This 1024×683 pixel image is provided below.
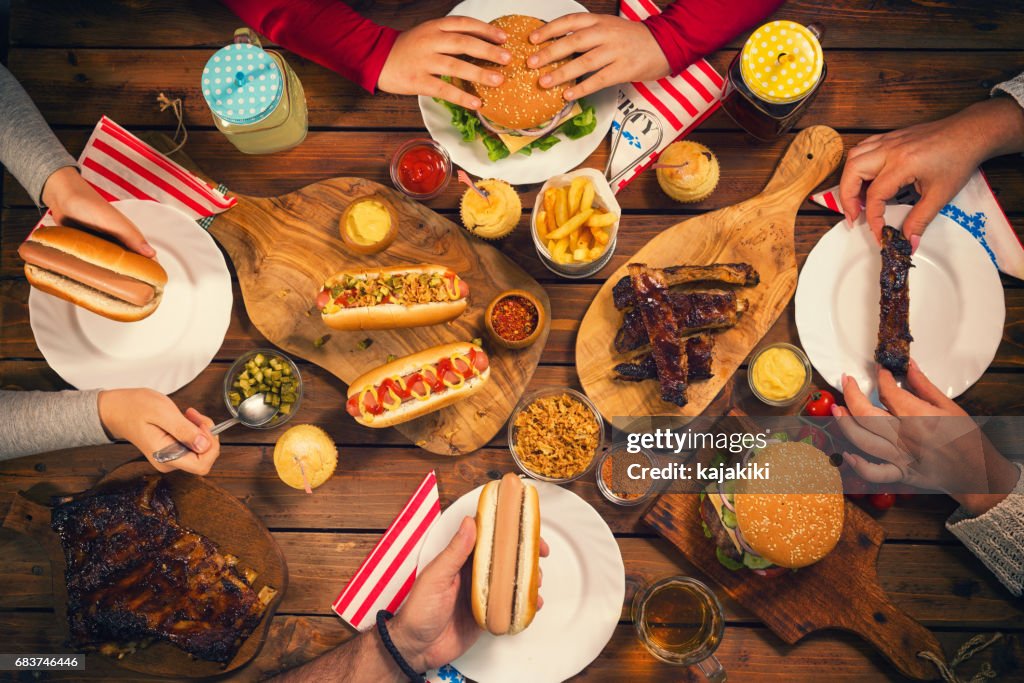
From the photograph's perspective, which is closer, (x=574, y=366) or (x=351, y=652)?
(x=351, y=652)

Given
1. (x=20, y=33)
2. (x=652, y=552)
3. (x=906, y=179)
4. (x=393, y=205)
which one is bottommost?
(x=652, y=552)

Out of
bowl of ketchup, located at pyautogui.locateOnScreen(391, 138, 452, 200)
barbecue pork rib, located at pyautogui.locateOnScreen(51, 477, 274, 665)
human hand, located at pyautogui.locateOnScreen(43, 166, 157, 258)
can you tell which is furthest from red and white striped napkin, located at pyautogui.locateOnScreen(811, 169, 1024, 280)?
barbecue pork rib, located at pyautogui.locateOnScreen(51, 477, 274, 665)

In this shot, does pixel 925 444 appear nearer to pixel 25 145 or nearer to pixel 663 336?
pixel 663 336

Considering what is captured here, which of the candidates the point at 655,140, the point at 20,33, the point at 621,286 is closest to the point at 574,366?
the point at 621,286

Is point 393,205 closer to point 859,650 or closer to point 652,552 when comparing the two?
point 652,552

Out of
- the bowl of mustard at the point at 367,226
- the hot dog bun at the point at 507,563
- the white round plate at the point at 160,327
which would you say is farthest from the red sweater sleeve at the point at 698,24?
the white round plate at the point at 160,327

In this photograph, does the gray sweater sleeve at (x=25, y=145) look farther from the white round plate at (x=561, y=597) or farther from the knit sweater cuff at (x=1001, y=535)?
the knit sweater cuff at (x=1001, y=535)

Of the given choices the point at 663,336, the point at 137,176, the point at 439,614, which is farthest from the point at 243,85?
the point at 439,614

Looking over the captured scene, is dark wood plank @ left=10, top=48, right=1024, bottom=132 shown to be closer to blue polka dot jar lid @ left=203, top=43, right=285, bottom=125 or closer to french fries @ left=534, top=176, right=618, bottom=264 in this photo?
blue polka dot jar lid @ left=203, top=43, right=285, bottom=125
